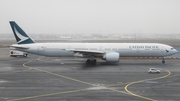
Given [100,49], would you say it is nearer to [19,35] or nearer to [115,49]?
[115,49]

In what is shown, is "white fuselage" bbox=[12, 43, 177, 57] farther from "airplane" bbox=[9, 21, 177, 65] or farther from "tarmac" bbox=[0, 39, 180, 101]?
"tarmac" bbox=[0, 39, 180, 101]

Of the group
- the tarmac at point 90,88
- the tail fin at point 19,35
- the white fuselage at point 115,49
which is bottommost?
the tarmac at point 90,88

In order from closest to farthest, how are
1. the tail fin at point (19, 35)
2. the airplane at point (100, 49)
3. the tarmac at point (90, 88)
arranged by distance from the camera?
the tarmac at point (90, 88)
the airplane at point (100, 49)
the tail fin at point (19, 35)

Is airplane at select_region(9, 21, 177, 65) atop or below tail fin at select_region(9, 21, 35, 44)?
below

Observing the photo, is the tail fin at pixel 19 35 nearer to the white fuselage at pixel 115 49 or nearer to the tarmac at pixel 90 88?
the white fuselage at pixel 115 49

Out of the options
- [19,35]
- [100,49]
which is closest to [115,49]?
[100,49]

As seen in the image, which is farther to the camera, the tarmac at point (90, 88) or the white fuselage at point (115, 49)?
the white fuselage at point (115, 49)

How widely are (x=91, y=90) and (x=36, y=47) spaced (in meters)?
23.9

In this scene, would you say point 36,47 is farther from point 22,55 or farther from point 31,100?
point 31,100

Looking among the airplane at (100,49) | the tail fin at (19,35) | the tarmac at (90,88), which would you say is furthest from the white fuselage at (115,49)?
the tarmac at (90,88)

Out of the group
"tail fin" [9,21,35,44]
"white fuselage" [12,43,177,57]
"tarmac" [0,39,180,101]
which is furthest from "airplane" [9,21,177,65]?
"tarmac" [0,39,180,101]

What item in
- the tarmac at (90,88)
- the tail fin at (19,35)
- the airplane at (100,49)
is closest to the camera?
the tarmac at (90,88)

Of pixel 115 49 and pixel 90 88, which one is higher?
pixel 115 49

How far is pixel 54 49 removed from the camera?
42.9 meters
